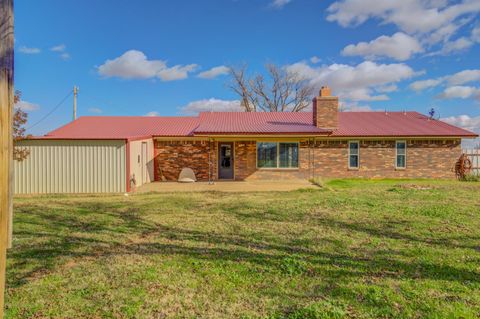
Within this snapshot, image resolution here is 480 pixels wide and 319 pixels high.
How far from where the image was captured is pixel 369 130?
57.6 feet

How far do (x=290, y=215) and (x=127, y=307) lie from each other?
17.1ft

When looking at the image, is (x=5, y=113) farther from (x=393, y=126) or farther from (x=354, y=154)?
(x=393, y=126)

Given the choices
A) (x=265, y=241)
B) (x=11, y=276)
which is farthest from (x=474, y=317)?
(x=11, y=276)

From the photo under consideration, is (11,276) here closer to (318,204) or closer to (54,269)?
(54,269)

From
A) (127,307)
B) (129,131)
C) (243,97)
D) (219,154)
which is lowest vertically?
(127,307)

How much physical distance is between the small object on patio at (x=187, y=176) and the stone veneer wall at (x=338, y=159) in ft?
1.86

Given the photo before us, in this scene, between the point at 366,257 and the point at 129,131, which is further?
the point at 129,131

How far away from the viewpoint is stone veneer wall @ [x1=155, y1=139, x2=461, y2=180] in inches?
661

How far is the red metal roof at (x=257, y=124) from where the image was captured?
15.4 meters

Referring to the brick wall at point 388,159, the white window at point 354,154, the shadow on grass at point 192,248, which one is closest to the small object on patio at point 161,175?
the brick wall at point 388,159

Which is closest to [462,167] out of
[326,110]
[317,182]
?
[326,110]

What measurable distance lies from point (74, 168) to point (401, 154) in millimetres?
15434

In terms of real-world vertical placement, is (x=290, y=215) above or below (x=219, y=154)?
below

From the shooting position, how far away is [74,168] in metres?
12.1
